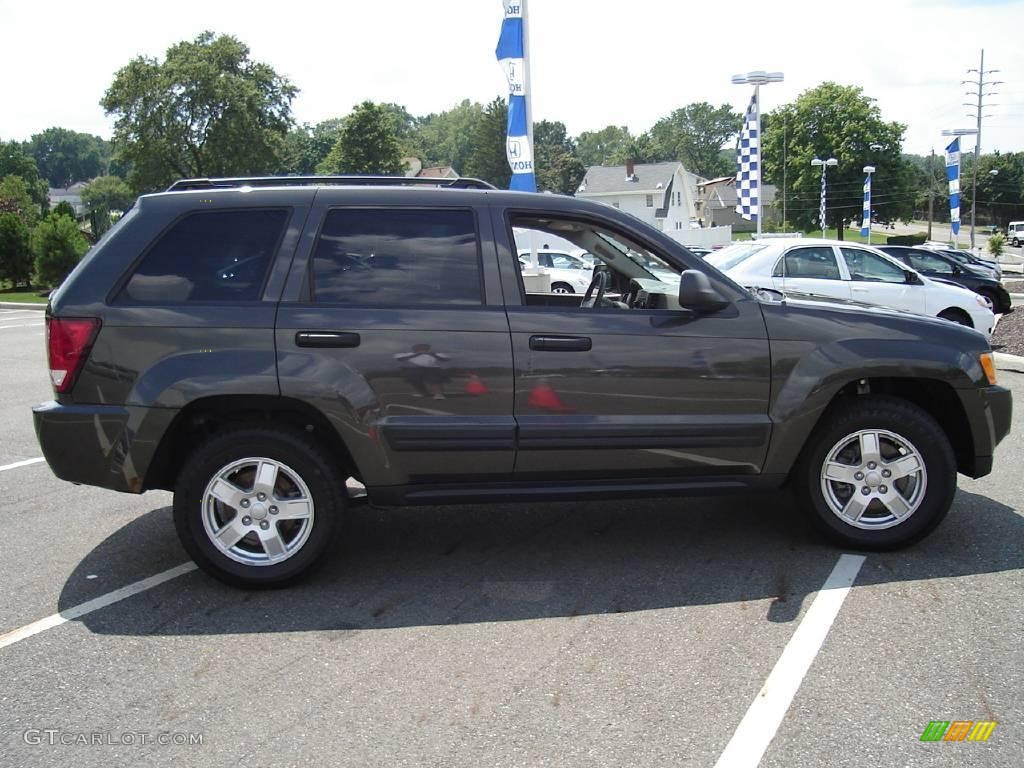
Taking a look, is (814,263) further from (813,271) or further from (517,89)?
(517,89)

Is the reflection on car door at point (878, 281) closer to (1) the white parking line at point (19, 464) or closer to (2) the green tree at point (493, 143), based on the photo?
(1) the white parking line at point (19, 464)

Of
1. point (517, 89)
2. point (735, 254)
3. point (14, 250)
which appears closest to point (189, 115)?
point (14, 250)

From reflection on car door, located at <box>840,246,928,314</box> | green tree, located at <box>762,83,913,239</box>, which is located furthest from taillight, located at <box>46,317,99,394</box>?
green tree, located at <box>762,83,913,239</box>

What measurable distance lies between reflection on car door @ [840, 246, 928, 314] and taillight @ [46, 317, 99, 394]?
973cm

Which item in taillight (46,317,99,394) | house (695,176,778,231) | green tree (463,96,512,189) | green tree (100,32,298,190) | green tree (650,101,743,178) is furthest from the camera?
green tree (650,101,743,178)

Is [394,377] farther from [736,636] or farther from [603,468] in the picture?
[736,636]

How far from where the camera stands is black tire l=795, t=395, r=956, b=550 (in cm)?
457

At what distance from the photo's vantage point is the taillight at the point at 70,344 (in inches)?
163

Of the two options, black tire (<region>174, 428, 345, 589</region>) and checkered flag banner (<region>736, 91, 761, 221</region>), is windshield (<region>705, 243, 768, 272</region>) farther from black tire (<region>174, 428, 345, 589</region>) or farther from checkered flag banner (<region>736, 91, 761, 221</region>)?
checkered flag banner (<region>736, 91, 761, 221</region>)

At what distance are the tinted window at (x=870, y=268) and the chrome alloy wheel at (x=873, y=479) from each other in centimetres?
749

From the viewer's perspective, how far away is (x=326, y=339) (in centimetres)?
417

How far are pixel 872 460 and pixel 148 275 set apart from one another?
12.4ft

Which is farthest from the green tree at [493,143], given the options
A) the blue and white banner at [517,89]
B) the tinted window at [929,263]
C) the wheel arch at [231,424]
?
the wheel arch at [231,424]

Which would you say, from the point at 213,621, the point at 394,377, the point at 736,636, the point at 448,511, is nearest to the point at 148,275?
the point at 394,377
